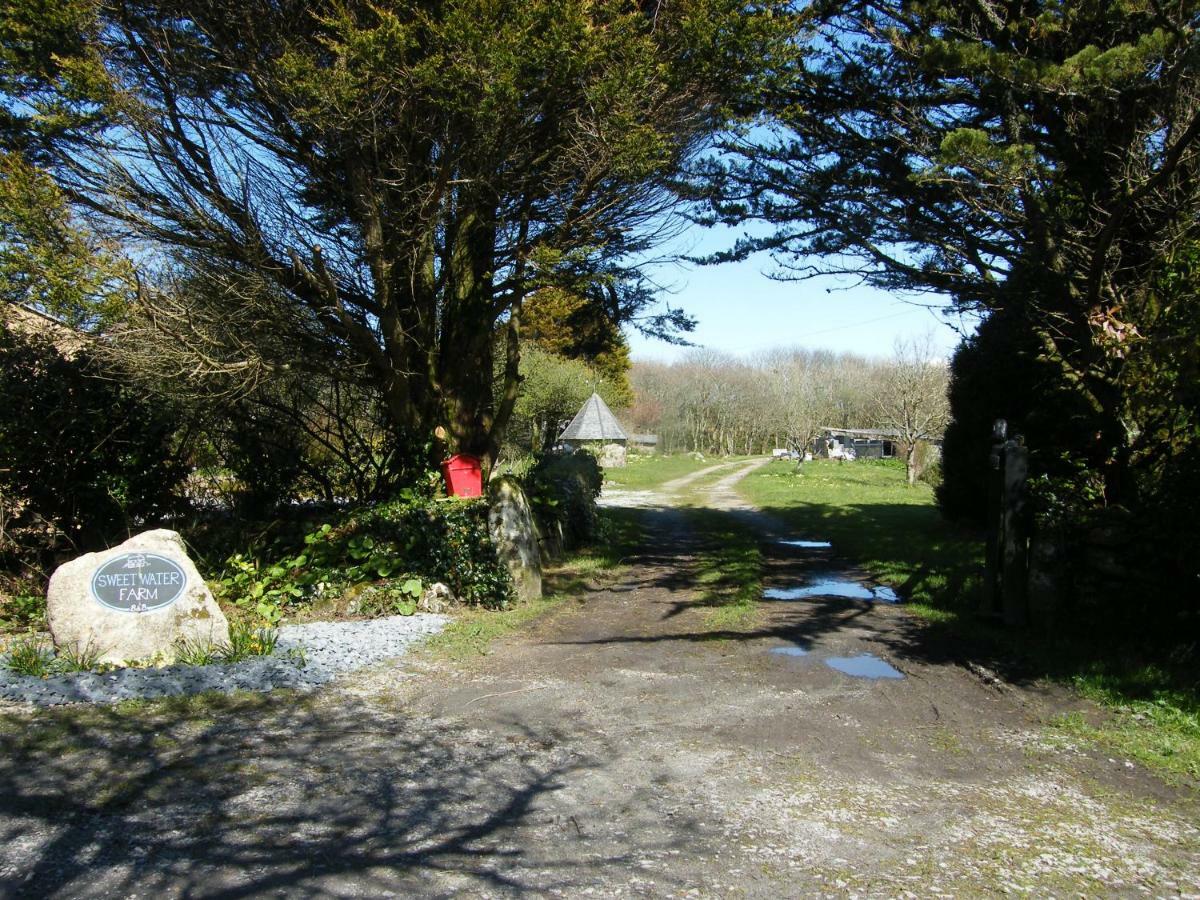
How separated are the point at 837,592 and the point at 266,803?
25.5ft

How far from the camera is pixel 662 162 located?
30.2 ft

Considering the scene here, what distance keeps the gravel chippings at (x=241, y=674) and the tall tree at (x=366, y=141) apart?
3162mm

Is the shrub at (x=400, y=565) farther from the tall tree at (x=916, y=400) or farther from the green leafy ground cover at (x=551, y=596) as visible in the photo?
the tall tree at (x=916, y=400)

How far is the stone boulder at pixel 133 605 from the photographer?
638 cm

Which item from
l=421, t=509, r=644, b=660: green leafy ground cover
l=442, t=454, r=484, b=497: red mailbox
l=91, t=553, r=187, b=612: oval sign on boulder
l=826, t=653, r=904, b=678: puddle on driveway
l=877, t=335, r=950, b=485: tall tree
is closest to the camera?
l=91, t=553, r=187, b=612: oval sign on boulder

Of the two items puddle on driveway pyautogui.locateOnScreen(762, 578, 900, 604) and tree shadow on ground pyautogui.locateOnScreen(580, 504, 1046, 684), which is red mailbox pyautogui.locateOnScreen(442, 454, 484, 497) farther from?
puddle on driveway pyautogui.locateOnScreen(762, 578, 900, 604)

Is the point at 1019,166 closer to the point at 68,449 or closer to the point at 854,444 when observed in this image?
the point at 68,449

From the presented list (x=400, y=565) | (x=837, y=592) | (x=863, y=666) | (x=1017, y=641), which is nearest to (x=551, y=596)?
(x=400, y=565)

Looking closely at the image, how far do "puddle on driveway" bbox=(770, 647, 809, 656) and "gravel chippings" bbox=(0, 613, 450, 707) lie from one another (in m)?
3.23

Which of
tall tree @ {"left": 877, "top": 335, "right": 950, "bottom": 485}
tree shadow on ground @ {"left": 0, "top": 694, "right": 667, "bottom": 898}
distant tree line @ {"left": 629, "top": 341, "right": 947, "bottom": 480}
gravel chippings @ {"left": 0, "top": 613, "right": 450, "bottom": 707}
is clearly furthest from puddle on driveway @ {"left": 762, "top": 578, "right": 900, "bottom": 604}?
distant tree line @ {"left": 629, "top": 341, "right": 947, "bottom": 480}

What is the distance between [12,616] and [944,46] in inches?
399

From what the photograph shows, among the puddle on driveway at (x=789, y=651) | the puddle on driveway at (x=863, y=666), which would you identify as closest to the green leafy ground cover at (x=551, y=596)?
the puddle on driveway at (x=789, y=651)

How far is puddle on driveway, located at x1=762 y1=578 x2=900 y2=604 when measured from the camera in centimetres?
1016

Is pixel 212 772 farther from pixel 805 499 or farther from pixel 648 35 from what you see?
pixel 805 499
